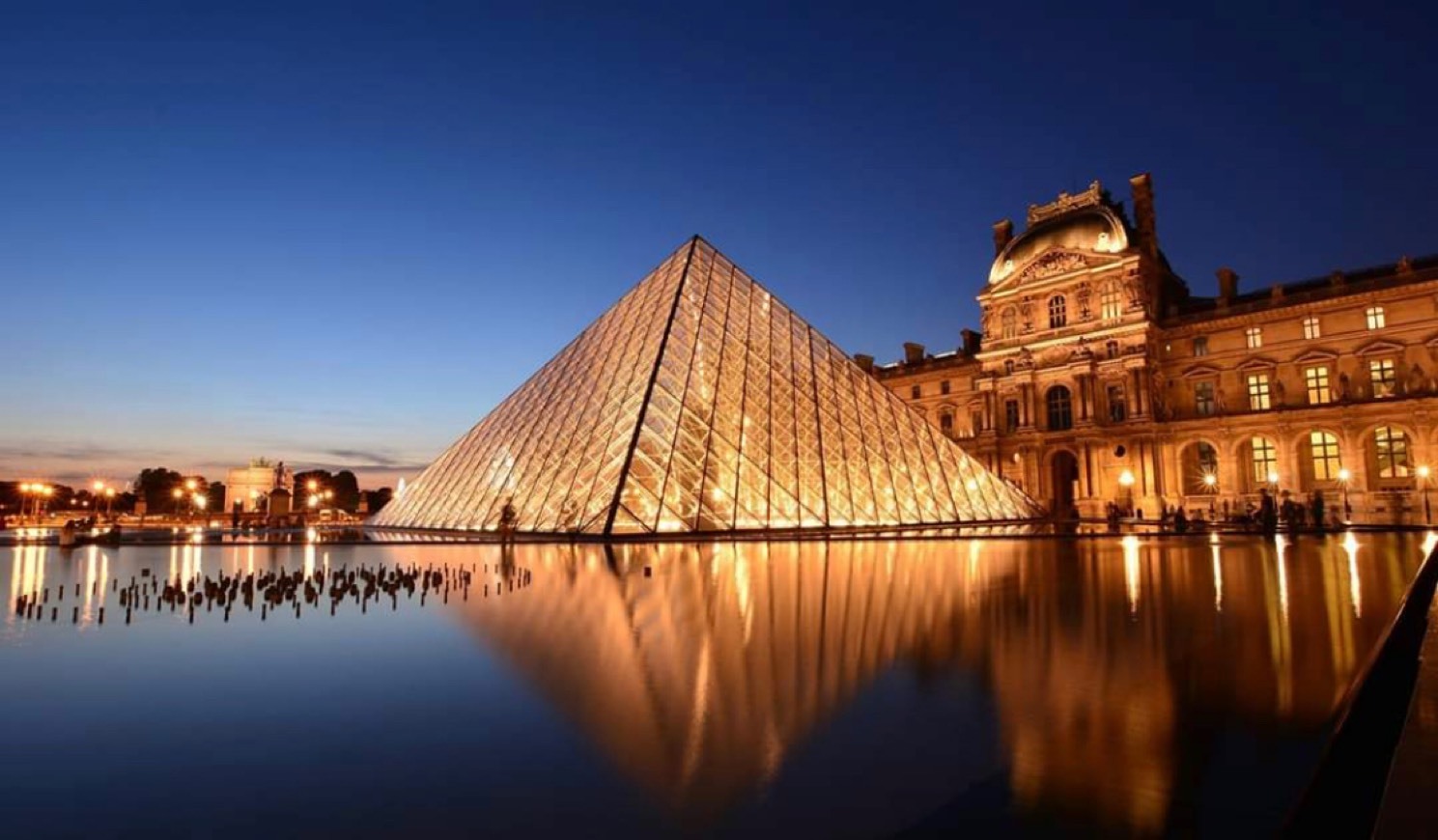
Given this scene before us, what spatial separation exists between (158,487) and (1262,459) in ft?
419

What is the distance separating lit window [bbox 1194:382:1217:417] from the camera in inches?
1590

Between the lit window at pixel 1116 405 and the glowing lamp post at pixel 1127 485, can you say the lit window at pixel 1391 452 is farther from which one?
the lit window at pixel 1116 405

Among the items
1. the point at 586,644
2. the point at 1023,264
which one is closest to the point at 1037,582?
the point at 586,644

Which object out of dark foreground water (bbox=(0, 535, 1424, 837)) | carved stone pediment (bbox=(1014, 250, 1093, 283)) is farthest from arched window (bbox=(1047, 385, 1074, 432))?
dark foreground water (bbox=(0, 535, 1424, 837))

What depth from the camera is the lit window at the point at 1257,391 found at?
38.7 m

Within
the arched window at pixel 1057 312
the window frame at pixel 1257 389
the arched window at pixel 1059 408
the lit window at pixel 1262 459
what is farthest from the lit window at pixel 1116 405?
the lit window at pixel 1262 459

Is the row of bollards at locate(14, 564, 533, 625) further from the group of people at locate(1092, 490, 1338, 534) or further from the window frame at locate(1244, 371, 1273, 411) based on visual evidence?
the window frame at locate(1244, 371, 1273, 411)

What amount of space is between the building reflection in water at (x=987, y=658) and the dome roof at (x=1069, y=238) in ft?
116

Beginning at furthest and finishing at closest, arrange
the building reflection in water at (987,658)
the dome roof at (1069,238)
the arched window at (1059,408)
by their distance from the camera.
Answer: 1. the arched window at (1059,408)
2. the dome roof at (1069,238)
3. the building reflection in water at (987,658)

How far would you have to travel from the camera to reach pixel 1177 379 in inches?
1639

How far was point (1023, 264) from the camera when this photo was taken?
4538 centimetres

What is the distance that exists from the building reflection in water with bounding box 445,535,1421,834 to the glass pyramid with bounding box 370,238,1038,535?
32.4ft

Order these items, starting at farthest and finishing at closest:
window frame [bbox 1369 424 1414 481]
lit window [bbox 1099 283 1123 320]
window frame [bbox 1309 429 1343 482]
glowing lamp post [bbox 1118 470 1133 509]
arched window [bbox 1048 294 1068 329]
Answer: arched window [bbox 1048 294 1068 329] < lit window [bbox 1099 283 1123 320] < glowing lamp post [bbox 1118 470 1133 509] < window frame [bbox 1309 429 1343 482] < window frame [bbox 1369 424 1414 481]

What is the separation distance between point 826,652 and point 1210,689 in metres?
2.35
